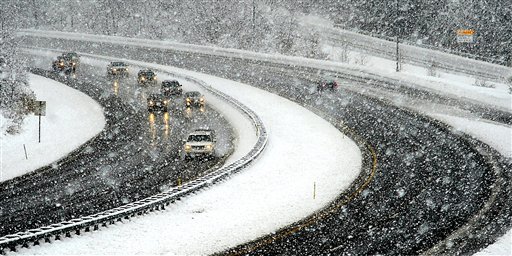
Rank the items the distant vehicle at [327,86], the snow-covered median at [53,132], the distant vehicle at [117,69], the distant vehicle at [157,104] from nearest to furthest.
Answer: the snow-covered median at [53,132] → the distant vehicle at [157,104] → the distant vehicle at [327,86] → the distant vehicle at [117,69]

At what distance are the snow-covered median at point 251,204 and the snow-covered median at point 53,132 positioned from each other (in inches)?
388

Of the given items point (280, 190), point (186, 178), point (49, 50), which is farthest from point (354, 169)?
point (49, 50)

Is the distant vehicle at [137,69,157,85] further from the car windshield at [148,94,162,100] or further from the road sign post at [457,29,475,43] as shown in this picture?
the road sign post at [457,29,475,43]

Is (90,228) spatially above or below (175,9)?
below

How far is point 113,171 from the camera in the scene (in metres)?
25.5

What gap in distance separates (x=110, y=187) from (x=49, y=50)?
4795 centimetres

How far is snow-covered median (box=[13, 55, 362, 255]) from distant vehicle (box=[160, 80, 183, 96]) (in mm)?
12531

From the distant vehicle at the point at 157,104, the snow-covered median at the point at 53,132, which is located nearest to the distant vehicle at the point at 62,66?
the snow-covered median at the point at 53,132

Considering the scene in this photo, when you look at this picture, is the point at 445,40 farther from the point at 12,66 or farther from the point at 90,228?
the point at 90,228

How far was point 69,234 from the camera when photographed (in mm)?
17828

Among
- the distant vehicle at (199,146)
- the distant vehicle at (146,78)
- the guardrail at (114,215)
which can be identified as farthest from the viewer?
the distant vehicle at (146,78)

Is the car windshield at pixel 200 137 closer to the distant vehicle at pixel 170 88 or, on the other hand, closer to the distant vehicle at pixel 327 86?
the distant vehicle at pixel 170 88

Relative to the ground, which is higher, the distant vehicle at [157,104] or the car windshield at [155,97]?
the car windshield at [155,97]

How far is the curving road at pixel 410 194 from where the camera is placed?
56.5 ft
